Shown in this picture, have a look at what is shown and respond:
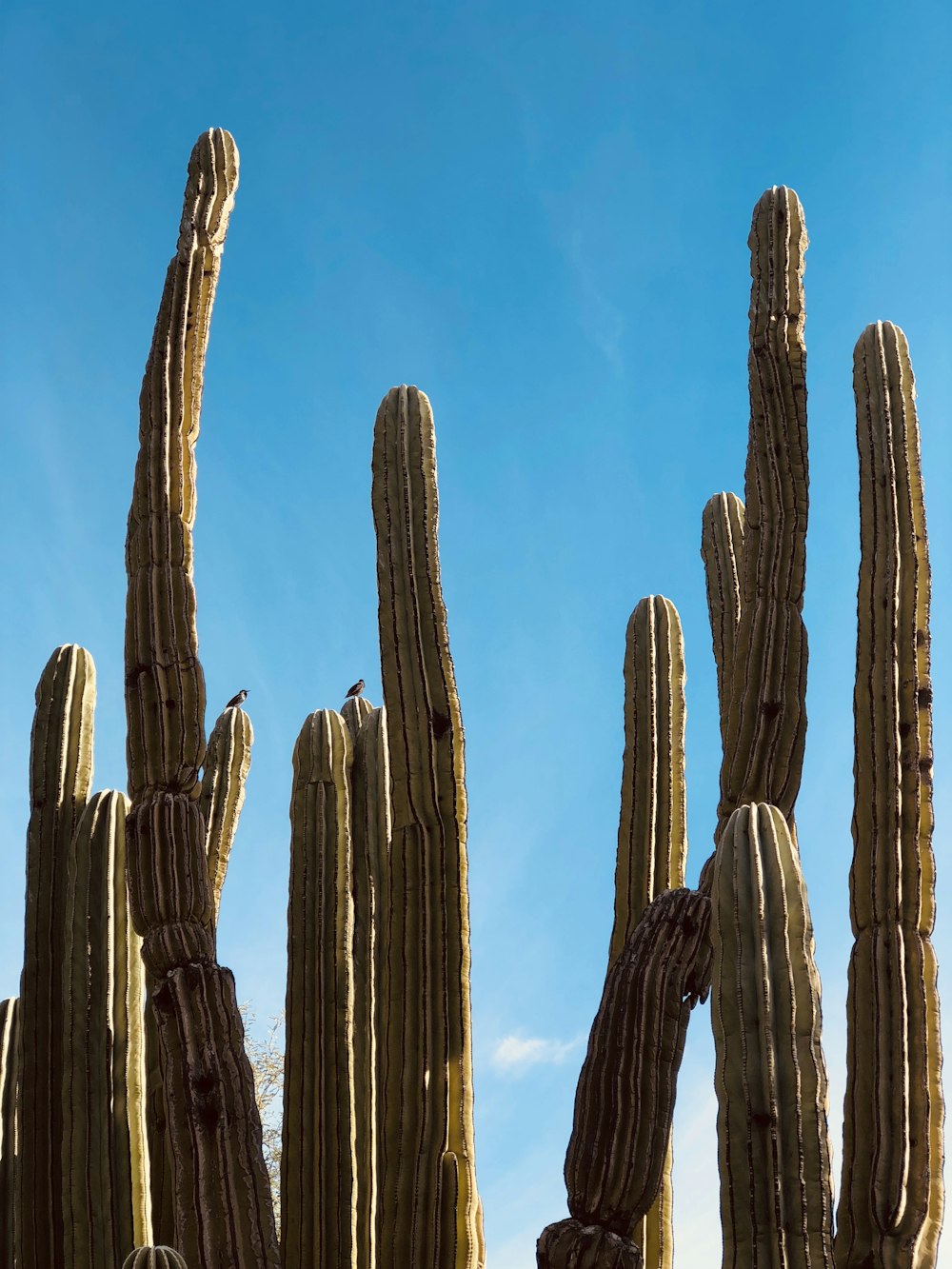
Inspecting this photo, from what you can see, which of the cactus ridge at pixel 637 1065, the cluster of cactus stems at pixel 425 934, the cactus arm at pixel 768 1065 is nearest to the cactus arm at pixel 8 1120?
the cluster of cactus stems at pixel 425 934

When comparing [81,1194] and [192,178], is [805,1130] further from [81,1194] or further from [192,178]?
[192,178]

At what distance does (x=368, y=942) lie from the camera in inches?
237

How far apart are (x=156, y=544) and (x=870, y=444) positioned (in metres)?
3.01

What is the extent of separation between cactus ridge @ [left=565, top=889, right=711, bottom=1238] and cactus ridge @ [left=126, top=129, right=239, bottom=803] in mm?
1951

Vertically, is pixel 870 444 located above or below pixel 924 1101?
above

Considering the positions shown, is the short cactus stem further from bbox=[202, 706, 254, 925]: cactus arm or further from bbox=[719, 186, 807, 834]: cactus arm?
bbox=[202, 706, 254, 925]: cactus arm

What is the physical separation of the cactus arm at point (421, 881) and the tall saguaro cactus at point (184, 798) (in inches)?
21.9

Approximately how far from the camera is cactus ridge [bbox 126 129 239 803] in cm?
545

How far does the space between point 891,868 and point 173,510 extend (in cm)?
323

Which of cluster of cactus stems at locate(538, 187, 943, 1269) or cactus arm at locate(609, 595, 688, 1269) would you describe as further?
cactus arm at locate(609, 595, 688, 1269)

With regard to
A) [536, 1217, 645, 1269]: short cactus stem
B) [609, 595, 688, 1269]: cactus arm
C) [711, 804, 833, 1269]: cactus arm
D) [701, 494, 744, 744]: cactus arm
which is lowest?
[536, 1217, 645, 1269]: short cactus stem

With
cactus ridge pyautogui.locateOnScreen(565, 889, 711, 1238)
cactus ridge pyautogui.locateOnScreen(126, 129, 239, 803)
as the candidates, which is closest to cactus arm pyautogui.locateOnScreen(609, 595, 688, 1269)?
cactus ridge pyautogui.locateOnScreen(565, 889, 711, 1238)

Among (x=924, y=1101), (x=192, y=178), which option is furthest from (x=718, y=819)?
(x=192, y=178)

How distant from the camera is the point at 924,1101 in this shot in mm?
4496
